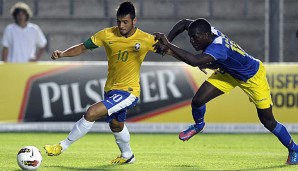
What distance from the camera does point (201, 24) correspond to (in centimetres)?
992

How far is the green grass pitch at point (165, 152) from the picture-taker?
10.0 meters

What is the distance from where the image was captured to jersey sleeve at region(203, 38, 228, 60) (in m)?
9.75

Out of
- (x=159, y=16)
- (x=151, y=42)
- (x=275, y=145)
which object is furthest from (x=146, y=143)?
(x=159, y=16)

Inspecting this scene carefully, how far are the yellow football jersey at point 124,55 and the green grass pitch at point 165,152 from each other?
0.87m

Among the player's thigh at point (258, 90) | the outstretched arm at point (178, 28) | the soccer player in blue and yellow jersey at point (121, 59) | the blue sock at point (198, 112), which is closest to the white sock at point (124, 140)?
the soccer player in blue and yellow jersey at point (121, 59)

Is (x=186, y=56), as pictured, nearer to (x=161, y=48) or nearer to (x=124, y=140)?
(x=161, y=48)

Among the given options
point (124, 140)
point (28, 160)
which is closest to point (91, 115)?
point (124, 140)

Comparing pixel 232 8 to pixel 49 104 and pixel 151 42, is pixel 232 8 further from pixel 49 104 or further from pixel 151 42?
pixel 151 42

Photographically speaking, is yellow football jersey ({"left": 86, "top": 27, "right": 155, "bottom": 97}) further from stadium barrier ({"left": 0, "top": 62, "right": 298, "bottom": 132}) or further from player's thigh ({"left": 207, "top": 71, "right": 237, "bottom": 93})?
stadium barrier ({"left": 0, "top": 62, "right": 298, "bottom": 132})

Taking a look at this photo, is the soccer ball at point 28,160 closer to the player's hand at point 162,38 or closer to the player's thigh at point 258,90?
the player's hand at point 162,38

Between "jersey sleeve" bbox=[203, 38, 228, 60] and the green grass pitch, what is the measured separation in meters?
1.17

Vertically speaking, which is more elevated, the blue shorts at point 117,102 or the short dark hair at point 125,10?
the short dark hair at point 125,10

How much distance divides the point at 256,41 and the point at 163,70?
511 cm

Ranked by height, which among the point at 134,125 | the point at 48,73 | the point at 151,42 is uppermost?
the point at 151,42
